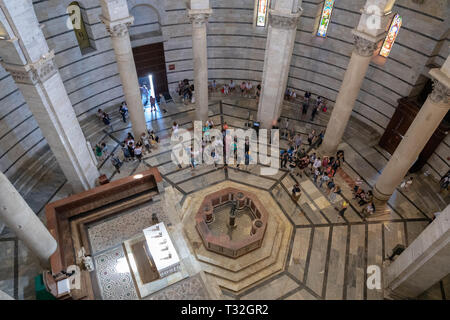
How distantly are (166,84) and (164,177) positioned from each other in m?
7.66

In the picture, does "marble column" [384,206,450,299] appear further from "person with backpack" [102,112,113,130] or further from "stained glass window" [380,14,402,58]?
"person with backpack" [102,112,113,130]

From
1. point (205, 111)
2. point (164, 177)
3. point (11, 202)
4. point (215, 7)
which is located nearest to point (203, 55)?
point (205, 111)

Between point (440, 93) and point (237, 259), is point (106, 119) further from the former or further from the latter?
point (440, 93)

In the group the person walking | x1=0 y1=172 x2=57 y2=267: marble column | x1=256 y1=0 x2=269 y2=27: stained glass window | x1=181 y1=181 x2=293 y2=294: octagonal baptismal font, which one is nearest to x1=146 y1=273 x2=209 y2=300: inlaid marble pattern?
x1=181 y1=181 x2=293 y2=294: octagonal baptismal font

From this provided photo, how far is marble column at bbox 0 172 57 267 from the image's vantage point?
380 inches

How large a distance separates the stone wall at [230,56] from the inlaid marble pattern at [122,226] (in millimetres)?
5366

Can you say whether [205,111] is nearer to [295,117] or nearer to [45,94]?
[295,117]

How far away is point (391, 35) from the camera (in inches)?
637

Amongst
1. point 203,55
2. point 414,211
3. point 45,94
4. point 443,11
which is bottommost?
point 414,211

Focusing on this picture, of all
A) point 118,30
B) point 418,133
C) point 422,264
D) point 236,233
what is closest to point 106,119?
point 118,30

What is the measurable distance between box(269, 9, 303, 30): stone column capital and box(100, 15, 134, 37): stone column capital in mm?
6390

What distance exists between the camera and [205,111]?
18.4 m

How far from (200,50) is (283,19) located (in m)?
4.32

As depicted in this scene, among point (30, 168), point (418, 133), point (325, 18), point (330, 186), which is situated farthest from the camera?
point (325, 18)
